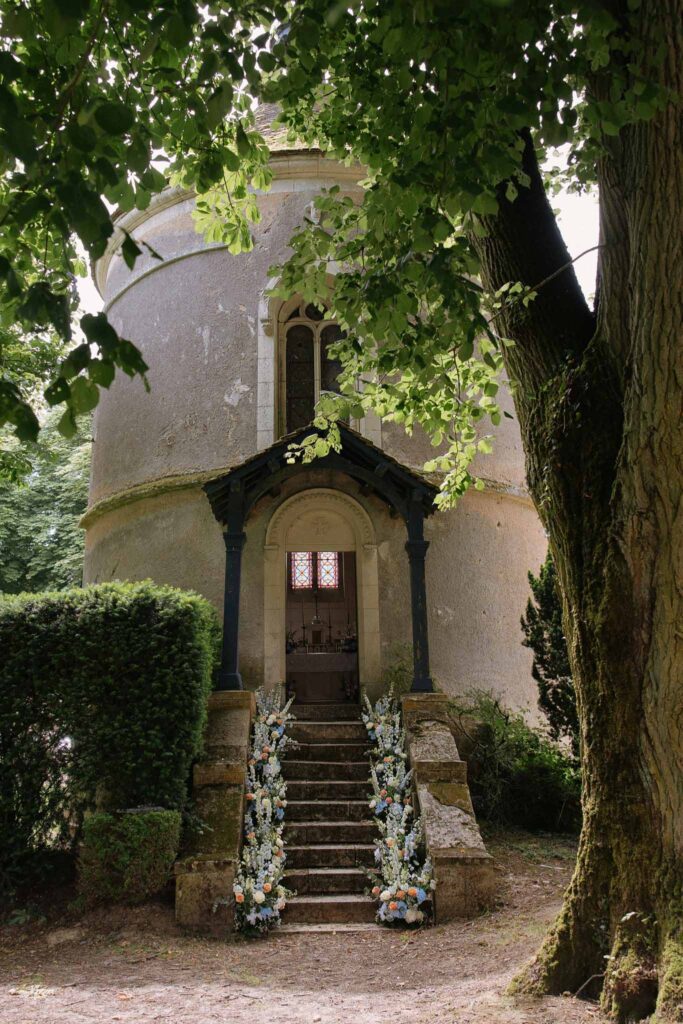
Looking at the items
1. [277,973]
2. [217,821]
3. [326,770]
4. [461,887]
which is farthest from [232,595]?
[277,973]

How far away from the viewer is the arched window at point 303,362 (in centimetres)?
1179

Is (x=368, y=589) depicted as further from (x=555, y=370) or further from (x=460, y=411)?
(x=555, y=370)

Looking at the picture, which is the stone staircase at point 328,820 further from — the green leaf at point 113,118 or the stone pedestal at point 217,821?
the green leaf at point 113,118

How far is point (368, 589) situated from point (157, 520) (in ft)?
10.3

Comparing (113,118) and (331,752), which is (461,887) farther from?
(113,118)

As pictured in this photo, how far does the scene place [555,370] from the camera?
15.6 ft

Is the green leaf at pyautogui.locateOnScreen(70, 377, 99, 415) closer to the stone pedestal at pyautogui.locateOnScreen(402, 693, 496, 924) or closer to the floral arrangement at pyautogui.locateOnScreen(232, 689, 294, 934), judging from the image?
the floral arrangement at pyautogui.locateOnScreen(232, 689, 294, 934)

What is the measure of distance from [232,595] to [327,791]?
2401 millimetres

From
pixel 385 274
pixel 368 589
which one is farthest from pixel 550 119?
pixel 368 589

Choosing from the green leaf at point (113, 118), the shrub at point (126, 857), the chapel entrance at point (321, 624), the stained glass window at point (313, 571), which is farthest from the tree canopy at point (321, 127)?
the stained glass window at point (313, 571)

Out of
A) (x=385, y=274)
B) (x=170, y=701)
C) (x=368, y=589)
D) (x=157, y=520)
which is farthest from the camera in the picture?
(x=157, y=520)

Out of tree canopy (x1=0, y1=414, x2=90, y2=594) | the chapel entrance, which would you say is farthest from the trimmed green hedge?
tree canopy (x1=0, y1=414, x2=90, y2=594)

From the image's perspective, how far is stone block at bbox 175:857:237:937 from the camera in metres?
6.39

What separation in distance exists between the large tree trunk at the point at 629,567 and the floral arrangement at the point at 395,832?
2.51 meters
